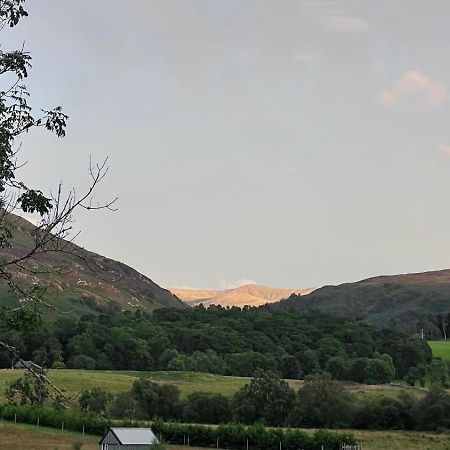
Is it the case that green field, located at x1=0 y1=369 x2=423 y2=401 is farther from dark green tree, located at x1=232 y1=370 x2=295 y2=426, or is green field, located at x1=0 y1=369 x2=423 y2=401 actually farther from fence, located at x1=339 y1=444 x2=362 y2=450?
fence, located at x1=339 y1=444 x2=362 y2=450

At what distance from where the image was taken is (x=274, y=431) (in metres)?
88.4

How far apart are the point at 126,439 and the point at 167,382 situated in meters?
64.4

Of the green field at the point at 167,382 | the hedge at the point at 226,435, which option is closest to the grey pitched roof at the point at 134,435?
the hedge at the point at 226,435

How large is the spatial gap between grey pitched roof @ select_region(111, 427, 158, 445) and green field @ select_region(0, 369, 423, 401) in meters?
42.2

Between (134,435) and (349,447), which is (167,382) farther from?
(134,435)

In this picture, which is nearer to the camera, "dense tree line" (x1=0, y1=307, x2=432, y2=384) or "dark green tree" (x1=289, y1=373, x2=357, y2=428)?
"dark green tree" (x1=289, y1=373, x2=357, y2=428)

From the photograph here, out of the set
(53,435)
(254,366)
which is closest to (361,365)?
(254,366)

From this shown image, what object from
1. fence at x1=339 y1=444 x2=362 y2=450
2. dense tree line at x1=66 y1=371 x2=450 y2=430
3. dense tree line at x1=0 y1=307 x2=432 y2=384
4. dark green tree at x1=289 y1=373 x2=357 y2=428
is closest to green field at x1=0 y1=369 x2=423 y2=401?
dense tree line at x1=66 y1=371 x2=450 y2=430

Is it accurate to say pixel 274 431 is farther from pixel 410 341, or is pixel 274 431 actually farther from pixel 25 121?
pixel 410 341

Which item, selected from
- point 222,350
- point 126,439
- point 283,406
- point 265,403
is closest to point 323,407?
point 283,406

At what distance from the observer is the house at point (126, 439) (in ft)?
240

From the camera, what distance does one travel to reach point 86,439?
275 ft

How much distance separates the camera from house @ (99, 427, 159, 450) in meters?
73.1

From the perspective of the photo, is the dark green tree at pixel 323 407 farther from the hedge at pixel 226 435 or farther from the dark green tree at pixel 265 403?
the hedge at pixel 226 435
